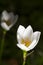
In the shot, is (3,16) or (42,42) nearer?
(3,16)

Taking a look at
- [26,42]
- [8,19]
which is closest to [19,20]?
[8,19]

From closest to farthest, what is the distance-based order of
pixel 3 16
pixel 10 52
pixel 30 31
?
pixel 30 31 → pixel 3 16 → pixel 10 52

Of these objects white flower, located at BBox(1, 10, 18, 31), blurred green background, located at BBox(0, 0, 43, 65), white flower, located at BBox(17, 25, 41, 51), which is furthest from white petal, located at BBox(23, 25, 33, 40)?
blurred green background, located at BBox(0, 0, 43, 65)

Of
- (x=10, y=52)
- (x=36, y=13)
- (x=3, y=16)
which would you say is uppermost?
(x=36, y=13)

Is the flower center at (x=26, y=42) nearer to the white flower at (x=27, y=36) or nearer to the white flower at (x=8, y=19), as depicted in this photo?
the white flower at (x=27, y=36)

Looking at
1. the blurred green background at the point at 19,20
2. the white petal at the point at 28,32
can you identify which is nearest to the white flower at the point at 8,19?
the blurred green background at the point at 19,20

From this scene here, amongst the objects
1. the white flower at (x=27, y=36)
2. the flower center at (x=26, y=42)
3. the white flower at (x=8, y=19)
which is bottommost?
the flower center at (x=26, y=42)

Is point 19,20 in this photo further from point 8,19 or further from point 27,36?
point 27,36

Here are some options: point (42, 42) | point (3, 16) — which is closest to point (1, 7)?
point (42, 42)

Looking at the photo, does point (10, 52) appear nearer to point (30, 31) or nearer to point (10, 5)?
point (10, 5)

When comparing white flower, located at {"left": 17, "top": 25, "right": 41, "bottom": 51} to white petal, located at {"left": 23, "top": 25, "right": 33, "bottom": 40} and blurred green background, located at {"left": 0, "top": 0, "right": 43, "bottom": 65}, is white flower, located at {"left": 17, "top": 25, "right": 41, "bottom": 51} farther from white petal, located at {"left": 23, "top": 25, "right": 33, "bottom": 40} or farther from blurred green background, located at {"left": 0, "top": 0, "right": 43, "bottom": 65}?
blurred green background, located at {"left": 0, "top": 0, "right": 43, "bottom": 65}

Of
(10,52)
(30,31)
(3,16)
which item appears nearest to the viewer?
(30,31)
